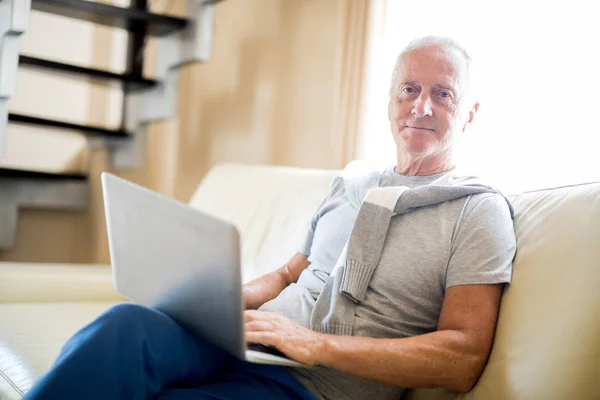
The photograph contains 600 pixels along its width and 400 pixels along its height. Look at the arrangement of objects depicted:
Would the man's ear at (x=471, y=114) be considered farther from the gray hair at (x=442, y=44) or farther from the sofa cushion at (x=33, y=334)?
the sofa cushion at (x=33, y=334)

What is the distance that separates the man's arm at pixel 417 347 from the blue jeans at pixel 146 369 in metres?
0.06

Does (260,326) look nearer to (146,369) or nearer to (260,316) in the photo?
(260,316)

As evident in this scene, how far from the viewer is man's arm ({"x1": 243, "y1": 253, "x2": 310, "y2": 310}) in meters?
1.57

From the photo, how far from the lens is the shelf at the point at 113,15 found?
8.36 feet

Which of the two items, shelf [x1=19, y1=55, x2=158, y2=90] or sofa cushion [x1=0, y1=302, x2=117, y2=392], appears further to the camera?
shelf [x1=19, y1=55, x2=158, y2=90]

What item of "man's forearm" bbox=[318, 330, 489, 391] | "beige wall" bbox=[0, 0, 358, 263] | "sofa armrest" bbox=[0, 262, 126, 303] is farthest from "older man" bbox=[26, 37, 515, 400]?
"beige wall" bbox=[0, 0, 358, 263]

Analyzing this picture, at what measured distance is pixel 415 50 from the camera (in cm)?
146

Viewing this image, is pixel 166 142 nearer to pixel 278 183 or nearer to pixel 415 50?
pixel 278 183

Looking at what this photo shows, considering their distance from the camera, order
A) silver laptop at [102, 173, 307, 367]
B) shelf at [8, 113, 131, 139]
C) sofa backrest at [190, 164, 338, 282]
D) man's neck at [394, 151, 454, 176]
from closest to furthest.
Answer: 1. silver laptop at [102, 173, 307, 367]
2. man's neck at [394, 151, 454, 176]
3. sofa backrest at [190, 164, 338, 282]
4. shelf at [8, 113, 131, 139]

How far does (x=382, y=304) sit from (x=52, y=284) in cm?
118

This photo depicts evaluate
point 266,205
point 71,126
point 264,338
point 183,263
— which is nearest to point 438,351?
point 264,338

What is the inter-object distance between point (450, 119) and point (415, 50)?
0.53 feet

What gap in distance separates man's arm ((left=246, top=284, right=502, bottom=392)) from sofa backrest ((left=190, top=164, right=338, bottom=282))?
0.77 m

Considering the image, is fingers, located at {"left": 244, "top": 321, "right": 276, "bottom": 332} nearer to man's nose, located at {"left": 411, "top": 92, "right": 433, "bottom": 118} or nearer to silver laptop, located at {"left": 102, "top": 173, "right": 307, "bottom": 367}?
silver laptop, located at {"left": 102, "top": 173, "right": 307, "bottom": 367}
